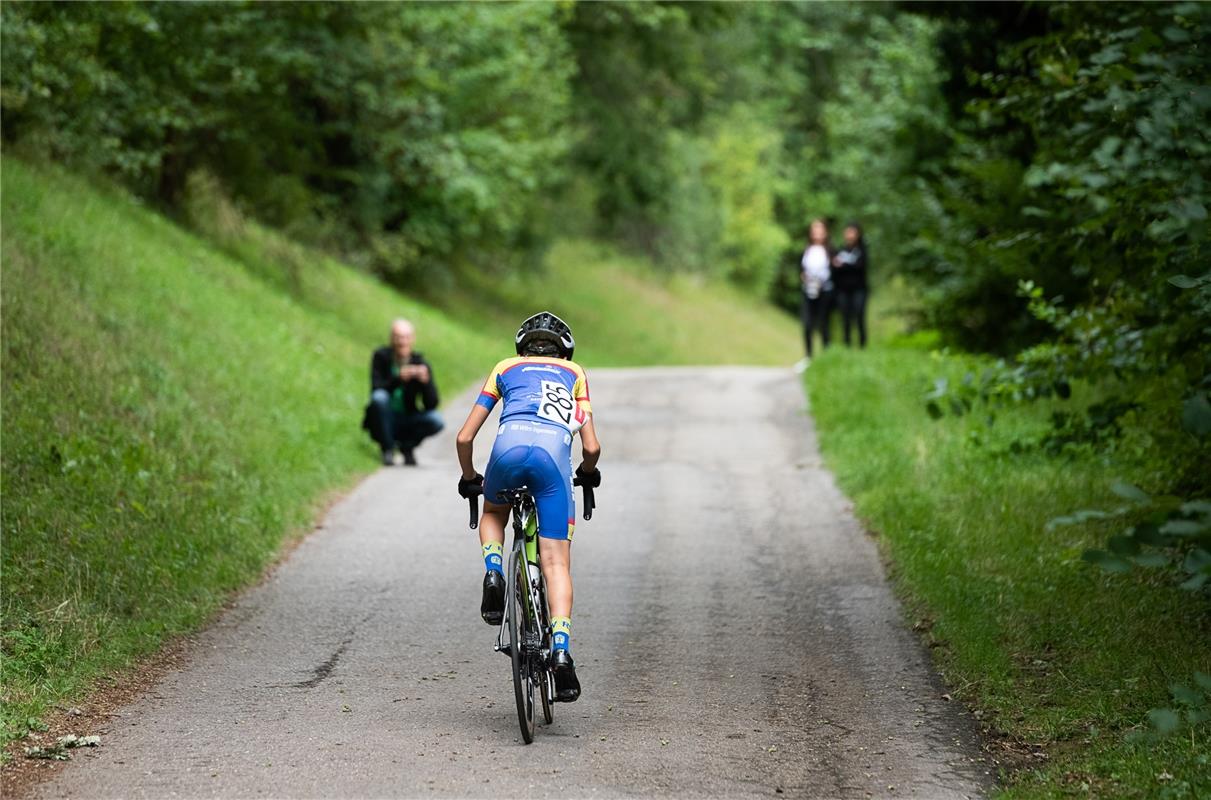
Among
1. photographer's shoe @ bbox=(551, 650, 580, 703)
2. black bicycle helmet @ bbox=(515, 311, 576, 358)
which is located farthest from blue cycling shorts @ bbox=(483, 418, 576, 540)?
photographer's shoe @ bbox=(551, 650, 580, 703)

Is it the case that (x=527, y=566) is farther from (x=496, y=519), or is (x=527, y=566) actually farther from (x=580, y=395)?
(x=580, y=395)

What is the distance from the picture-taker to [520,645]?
23.2 ft

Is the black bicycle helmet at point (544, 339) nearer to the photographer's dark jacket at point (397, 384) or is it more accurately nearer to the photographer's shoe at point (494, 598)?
the photographer's shoe at point (494, 598)

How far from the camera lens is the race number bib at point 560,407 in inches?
291

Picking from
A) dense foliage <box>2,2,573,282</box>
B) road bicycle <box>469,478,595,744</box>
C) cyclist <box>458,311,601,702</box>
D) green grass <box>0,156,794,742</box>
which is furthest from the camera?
dense foliage <box>2,2,573,282</box>

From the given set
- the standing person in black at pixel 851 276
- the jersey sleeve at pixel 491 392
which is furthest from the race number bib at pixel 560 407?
the standing person in black at pixel 851 276

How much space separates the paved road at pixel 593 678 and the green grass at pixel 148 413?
502 mm

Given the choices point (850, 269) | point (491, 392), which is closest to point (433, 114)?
point (850, 269)

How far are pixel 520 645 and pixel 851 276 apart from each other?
52.3 ft

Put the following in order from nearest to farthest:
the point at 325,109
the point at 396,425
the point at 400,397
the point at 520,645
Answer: the point at 520,645 < the point at 400,397 < the point at 396,425 < the point at 325,109

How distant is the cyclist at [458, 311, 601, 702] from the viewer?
7254mm

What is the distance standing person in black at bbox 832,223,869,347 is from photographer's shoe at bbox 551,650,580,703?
1558 centimetres

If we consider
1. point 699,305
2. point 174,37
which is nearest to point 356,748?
point 174,37

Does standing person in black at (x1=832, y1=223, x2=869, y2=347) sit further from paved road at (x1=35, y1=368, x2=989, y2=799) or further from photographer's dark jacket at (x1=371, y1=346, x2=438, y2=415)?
paved road at (x1=35, y1=368, x2=989, y2=799)
